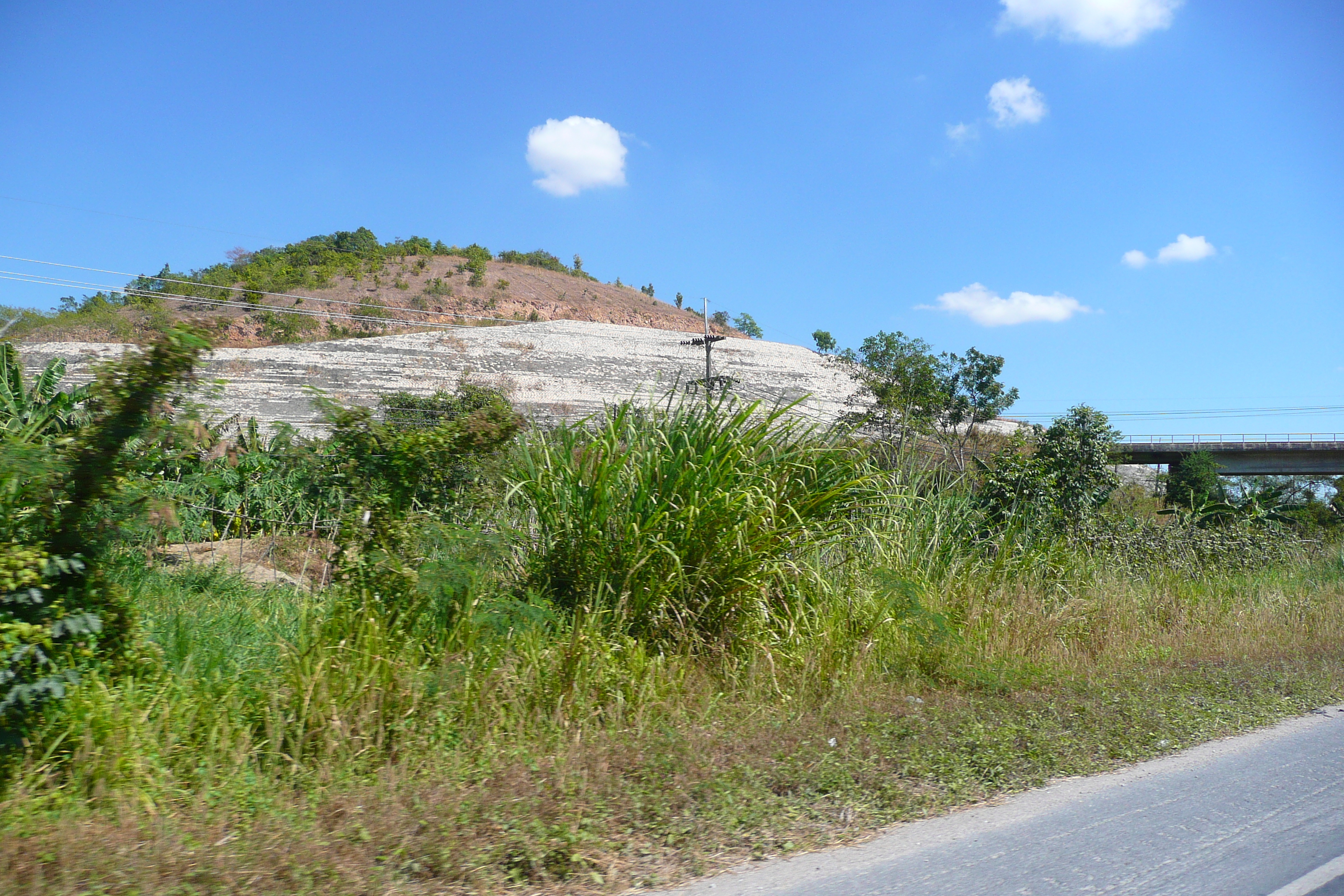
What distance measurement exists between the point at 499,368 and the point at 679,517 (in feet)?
103

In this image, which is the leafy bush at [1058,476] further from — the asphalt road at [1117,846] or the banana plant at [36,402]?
the banana plant at [36,402]

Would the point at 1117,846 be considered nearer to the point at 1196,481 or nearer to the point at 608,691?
the point at 608,691

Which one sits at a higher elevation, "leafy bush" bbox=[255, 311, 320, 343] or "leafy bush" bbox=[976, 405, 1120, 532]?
"leafy bush" bbox=[255, 311, 320, 343]

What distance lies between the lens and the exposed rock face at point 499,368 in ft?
85.6

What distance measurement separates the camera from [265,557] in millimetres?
11273

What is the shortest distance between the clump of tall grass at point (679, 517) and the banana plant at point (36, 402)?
3.26 m

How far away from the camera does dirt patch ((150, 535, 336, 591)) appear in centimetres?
847

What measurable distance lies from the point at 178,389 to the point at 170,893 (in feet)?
7.77

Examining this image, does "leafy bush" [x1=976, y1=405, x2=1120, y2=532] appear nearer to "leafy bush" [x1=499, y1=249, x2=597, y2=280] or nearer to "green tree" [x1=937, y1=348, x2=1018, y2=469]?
"green tree" [x1=937, y1=348, x2=1018, y2=469]

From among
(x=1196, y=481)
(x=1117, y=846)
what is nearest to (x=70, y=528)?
(x=1117, y=846)

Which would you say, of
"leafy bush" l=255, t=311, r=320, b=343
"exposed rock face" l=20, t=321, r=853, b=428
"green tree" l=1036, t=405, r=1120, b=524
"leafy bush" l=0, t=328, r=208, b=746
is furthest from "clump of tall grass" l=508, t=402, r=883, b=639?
"leafy bush" l=255, t=311, r=320, b=343

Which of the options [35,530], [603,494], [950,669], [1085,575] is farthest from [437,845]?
[1085,575]

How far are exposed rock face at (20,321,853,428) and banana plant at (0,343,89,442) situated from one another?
6492mm

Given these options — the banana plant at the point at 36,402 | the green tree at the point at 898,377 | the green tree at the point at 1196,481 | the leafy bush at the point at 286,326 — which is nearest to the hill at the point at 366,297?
the leafy bush at the point at 286,326
